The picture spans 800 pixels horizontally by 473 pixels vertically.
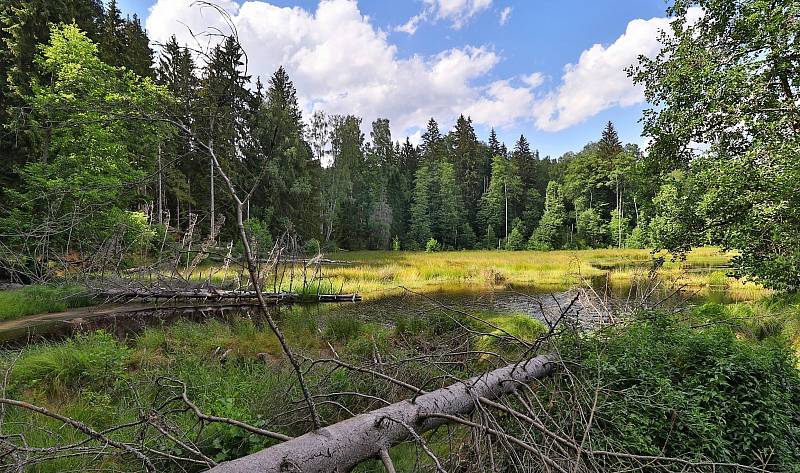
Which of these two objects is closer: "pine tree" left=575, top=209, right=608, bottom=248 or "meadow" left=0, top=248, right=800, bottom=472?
"meadow" left=0, top=248, right=800, bottom=472

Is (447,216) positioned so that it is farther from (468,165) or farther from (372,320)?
(372,320)

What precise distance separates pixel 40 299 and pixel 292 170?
2256 cm

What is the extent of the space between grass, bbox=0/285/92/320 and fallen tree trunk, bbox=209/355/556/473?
10626 mm

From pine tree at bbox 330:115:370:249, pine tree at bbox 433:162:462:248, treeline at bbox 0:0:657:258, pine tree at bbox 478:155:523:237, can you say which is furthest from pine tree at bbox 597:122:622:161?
pine tree at bbox 330:115:370:249

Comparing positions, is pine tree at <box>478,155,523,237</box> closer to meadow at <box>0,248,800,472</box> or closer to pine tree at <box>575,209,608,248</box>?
pine tree at <box>575,209,608,248</box>

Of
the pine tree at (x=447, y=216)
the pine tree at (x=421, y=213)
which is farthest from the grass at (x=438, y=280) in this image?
the pine tree at (x=447, y=216)

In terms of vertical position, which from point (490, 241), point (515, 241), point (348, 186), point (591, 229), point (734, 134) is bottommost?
point (515, 241)

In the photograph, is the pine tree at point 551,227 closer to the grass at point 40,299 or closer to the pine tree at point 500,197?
the pine tree at point 500,197

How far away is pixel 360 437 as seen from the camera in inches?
85.7

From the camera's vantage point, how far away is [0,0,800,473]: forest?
6.96 feet

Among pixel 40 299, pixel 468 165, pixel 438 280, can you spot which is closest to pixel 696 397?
pixel 40 299

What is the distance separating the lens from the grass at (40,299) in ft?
31.8

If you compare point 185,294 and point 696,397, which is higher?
point 185,294

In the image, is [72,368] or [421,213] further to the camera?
[421,213]
